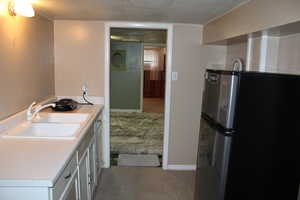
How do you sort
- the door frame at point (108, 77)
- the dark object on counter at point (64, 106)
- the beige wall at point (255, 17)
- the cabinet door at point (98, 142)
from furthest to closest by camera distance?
the door frame at point (108, 77), the cabinet door at point (98, 142), the dark object on counter at point (64, 106), the beige wall at point (255, 17)

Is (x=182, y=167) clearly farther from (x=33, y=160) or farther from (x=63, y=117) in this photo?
(x=33, y=160)

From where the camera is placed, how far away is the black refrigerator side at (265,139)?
1.59m

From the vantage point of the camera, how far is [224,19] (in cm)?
233

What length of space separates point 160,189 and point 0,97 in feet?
6.55

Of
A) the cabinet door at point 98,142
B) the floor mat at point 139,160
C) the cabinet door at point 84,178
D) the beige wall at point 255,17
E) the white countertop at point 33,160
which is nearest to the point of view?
the white countertop at point 33,160

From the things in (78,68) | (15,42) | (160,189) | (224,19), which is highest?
(224,19)

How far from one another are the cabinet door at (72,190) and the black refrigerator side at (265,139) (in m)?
1.09

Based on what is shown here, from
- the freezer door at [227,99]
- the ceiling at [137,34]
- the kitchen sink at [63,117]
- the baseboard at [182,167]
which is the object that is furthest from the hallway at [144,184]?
the ceiling at [137,34]

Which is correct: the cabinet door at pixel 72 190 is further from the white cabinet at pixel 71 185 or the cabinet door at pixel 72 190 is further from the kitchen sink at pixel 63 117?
the kitchen sink at pixel 63 117

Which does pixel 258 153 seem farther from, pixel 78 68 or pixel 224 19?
pixel 78 68

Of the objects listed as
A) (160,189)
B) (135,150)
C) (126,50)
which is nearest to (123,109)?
(126,50)

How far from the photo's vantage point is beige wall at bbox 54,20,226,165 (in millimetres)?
3080

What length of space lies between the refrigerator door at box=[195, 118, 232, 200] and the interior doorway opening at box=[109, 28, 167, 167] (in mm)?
1499

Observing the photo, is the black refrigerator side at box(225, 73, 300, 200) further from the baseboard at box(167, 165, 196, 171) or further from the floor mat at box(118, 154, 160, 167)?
the floor mat at box(118, 154, 160, 167)
